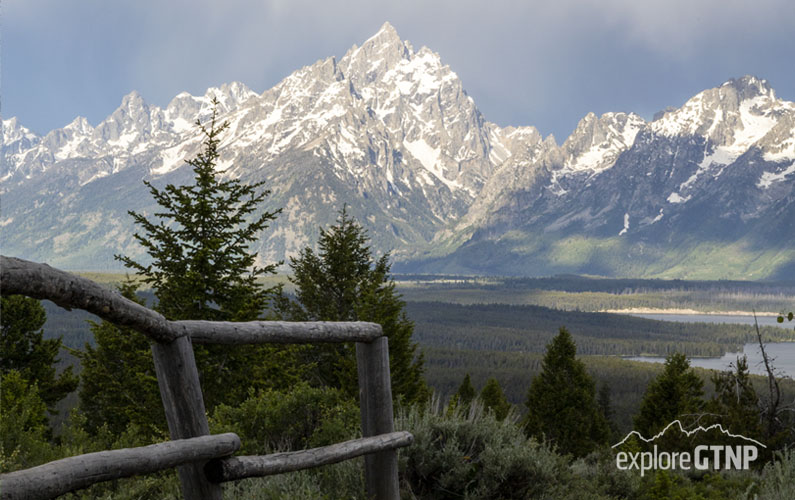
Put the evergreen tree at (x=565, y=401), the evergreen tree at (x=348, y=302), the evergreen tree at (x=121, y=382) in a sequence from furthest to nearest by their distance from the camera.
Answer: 1. the evergreen tree at (x=565, y=401)
2. the evergreen tree at (x=348, y=302)
3. the evergreen tree at (x=121, y=382)

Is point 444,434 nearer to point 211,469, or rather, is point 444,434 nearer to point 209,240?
point 211,469

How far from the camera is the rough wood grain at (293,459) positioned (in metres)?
4.07

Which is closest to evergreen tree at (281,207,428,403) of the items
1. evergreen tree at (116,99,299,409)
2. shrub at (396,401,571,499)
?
evergreen tree at (116,99,299,409)

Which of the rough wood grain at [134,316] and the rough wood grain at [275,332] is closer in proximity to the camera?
the rough wood grain at [134,316]

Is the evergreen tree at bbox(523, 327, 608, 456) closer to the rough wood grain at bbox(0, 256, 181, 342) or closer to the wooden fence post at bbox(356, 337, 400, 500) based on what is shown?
the wooden fence post at bbox(356, 337, 400, 500)

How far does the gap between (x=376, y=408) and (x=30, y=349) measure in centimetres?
3308

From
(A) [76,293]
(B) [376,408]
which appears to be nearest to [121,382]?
(B) [376,408]

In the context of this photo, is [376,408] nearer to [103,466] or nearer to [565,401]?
[103,466]

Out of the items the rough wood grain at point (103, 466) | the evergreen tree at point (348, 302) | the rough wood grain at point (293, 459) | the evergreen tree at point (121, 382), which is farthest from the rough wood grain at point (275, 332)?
the evergreen tree at point (348, 302)

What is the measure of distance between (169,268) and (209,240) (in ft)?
5.82

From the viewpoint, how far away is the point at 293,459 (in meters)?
4.67

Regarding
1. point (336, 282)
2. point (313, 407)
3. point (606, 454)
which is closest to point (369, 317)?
point (336, 282)

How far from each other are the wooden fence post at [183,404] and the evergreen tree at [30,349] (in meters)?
30.2

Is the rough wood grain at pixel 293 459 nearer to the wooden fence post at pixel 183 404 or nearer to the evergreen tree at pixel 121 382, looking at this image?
the wooden fence post at pixel 183 404
